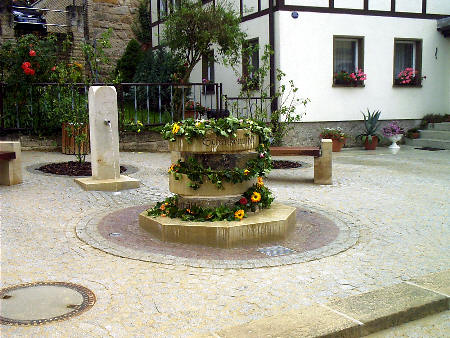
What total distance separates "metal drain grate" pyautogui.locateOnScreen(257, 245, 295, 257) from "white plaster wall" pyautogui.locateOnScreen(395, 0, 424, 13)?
12.6m

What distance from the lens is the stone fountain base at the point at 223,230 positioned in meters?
5.14

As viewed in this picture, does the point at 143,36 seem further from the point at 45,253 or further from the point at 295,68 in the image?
the point at 45,253

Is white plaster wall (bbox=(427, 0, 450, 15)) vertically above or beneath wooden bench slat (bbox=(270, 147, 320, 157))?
above

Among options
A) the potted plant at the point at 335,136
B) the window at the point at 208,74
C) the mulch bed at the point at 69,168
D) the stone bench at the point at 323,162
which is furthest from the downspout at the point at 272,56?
the mulch bed at the point at 69,168

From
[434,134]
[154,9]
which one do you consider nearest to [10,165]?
[434,134]

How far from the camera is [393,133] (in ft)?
48.6

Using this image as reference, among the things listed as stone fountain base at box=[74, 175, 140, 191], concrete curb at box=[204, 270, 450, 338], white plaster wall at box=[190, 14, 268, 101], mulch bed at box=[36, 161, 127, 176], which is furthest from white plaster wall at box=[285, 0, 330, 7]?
concrete curb at box=[204, 270, 450, 338]

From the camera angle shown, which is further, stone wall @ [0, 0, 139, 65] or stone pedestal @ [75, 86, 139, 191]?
stone wall @ [0, 0, 139, 65]

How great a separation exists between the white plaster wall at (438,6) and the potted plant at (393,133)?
397 cm

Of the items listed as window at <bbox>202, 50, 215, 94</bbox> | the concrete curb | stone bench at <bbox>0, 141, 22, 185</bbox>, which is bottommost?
the concrete curb

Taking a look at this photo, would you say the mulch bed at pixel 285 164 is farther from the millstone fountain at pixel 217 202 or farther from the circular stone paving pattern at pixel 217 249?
the millstone fountain at pixel 217 202

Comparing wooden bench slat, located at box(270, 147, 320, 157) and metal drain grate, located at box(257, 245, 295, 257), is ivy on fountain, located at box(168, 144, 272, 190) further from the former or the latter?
wooden bench slat, located at box(270, 147, 320, 157)

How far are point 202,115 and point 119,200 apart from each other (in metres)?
8.37

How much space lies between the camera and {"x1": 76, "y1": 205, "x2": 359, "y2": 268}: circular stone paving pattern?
4.74m
